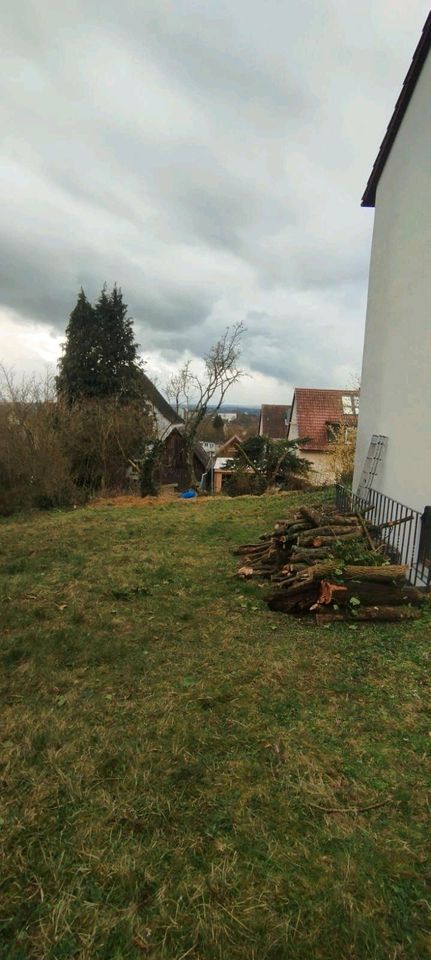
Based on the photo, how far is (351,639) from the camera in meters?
4.16

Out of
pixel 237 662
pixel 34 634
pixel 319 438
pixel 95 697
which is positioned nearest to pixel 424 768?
pixel 237 662

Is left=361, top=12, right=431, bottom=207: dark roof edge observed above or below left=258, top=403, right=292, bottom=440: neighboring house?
above

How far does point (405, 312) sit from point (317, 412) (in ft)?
76.0

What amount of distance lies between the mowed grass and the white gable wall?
324cm

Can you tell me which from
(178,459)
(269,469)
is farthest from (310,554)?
(178,459)

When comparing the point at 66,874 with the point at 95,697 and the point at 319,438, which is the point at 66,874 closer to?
the point at 95,697

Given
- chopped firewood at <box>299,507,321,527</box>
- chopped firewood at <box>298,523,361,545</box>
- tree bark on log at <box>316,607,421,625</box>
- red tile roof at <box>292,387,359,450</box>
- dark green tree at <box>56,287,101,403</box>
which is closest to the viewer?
tree bark on log at <box>316,607,421,625</box>

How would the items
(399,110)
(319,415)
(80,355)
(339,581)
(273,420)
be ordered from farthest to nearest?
(273,420), (319,415), (80,355), (399,110), (339,581)

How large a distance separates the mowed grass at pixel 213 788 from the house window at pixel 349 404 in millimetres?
23192

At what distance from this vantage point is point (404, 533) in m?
6.30

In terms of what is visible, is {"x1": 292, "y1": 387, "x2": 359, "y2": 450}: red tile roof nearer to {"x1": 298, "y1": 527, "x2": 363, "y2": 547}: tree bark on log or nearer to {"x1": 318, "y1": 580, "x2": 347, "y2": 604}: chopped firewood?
{"x1": 298, "y1": 527, "x2": 363, "y2": 547}: tree bark on log

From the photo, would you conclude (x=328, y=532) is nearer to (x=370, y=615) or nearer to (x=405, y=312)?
(x=370, y=615)

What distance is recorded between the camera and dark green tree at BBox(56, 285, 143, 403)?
24.6 meters

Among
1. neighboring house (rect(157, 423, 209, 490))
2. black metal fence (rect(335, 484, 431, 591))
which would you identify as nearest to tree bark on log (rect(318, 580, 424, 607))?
black metal fence (rect(335, 484, 431, 591))
